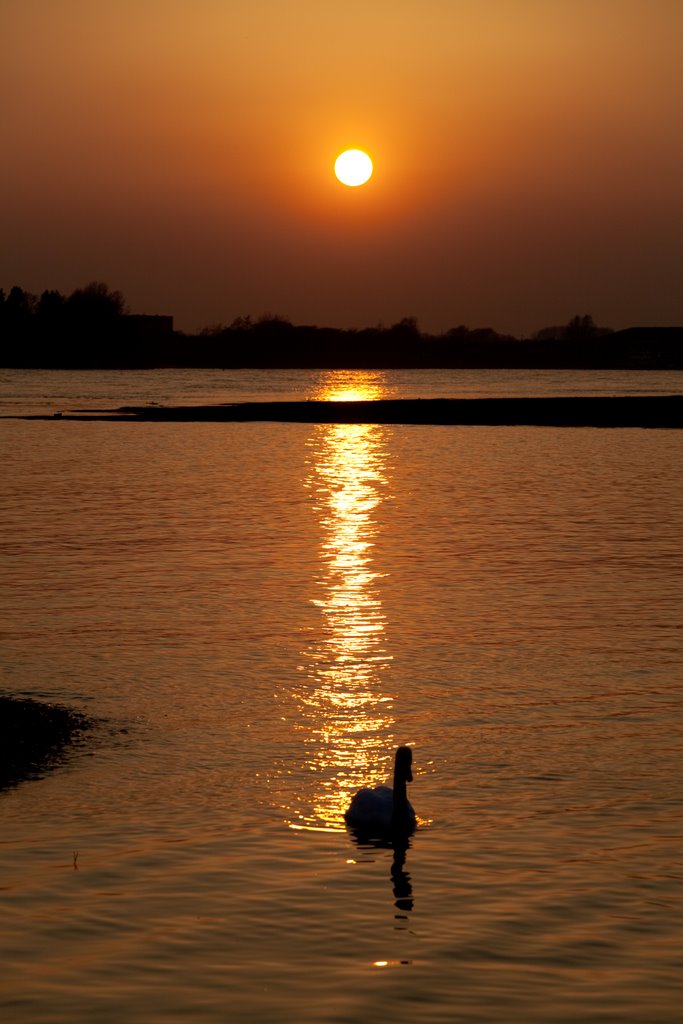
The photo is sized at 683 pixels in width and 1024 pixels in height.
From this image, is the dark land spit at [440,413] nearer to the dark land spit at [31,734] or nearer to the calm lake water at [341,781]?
the calm lake water at [341,781]

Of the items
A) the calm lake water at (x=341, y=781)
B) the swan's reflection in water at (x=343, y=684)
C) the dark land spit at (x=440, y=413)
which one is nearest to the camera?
the calm lake water at (x=341, y=781)

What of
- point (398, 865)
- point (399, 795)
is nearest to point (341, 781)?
point (399, 795)

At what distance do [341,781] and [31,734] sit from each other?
3.40m

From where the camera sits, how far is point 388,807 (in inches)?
496

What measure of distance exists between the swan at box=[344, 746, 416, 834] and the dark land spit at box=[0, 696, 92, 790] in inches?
130

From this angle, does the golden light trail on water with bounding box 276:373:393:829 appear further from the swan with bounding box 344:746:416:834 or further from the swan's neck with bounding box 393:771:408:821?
the swan's neck with bounding box 393:771:408:821

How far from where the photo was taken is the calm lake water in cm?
993

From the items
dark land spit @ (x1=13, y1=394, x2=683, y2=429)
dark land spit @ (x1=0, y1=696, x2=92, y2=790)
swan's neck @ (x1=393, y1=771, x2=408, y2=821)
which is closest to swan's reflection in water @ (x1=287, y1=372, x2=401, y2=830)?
swan's neck @ (x1=393, y1=771, x2=408, y2=821)

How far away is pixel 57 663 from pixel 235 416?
92.4 m

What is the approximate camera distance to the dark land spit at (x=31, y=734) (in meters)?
14.4

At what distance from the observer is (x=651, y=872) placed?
11.7 m

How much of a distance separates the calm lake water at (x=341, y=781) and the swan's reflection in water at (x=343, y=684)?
6cm

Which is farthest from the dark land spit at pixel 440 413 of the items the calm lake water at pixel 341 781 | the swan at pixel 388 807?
the swan at pixel 388 807

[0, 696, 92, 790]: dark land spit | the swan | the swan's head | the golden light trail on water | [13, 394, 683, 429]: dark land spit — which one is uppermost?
the swan's head
